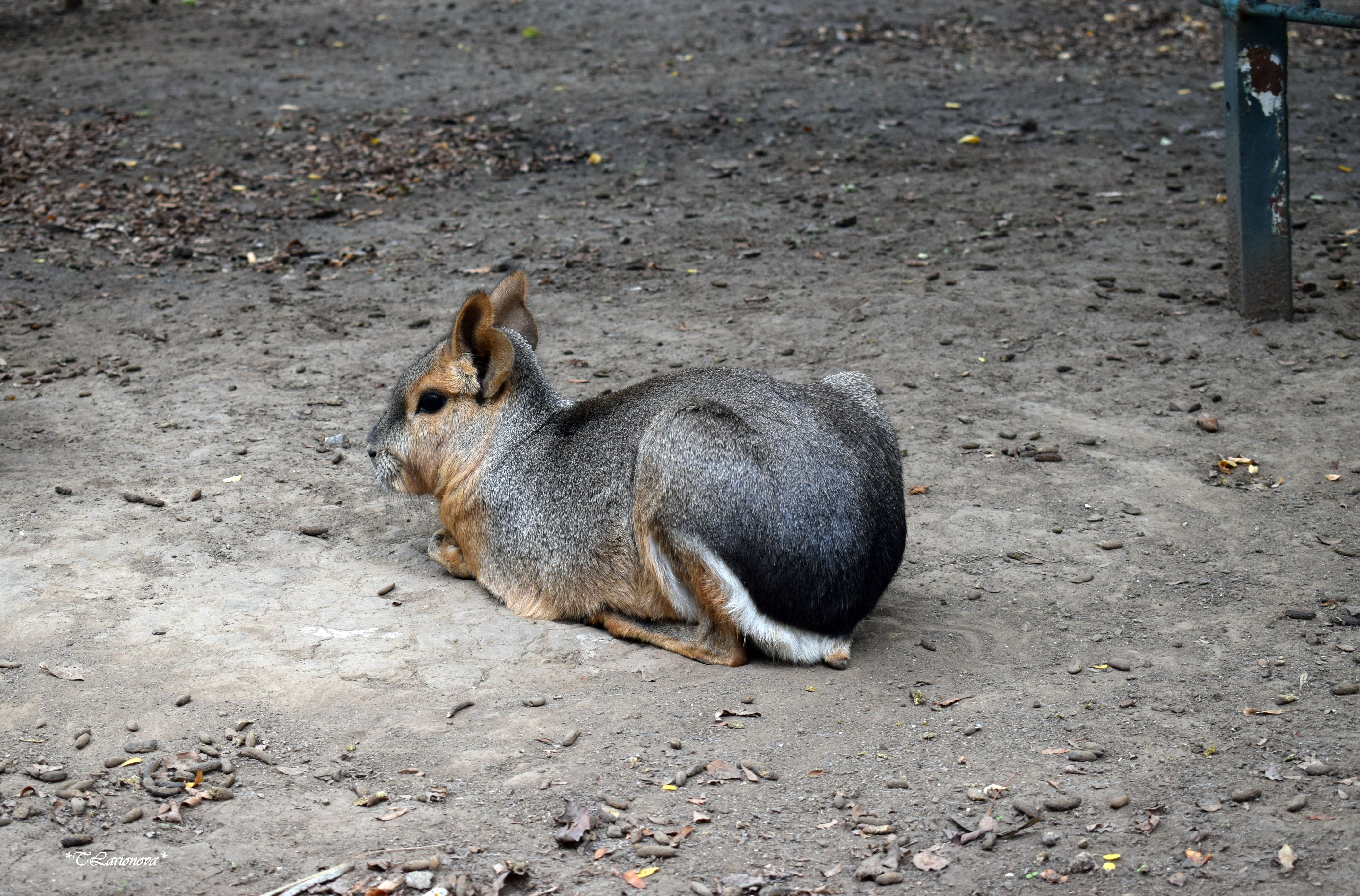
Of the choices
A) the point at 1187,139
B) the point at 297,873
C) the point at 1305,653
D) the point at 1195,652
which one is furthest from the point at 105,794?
the point at 1187,139

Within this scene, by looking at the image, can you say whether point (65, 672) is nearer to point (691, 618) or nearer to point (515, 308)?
point (691, 618)

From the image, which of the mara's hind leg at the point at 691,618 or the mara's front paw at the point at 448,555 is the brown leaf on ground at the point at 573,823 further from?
the mara's front paw at the point at 448,555

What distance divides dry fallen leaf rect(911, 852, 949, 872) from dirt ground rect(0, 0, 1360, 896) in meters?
0.01

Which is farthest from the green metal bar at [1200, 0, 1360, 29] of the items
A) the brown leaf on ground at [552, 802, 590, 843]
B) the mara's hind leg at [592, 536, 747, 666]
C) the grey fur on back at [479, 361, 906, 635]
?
the brown leaf on ground at [552, 802, 590, 843]

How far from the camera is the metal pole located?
6.64 meters

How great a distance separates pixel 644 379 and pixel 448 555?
1.92 metres

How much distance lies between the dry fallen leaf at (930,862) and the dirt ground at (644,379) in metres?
0.01

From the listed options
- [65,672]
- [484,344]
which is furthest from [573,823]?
[484,344]

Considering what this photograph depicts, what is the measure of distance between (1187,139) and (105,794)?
9140 mm

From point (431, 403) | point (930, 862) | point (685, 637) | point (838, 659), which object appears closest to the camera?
point (930, 862)

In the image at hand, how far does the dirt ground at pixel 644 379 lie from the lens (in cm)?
335

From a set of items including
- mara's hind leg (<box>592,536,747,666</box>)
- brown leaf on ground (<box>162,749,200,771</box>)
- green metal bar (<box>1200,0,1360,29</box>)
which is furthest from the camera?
green metal bar (<box>1200,0,1360,29</box>)

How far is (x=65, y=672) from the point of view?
4.00 m

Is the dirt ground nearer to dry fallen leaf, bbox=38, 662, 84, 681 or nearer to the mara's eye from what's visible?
dry fallen leaf, bbox=38, 662, 84, 681
